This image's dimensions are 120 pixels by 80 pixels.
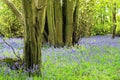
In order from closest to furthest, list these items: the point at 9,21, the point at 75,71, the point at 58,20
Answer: the point at 75,71
the point at 58,20
the point at 9,21

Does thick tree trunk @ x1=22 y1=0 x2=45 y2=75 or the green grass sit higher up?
thick tree trunk @ x1=22 y1=0 x2=45 y2=75

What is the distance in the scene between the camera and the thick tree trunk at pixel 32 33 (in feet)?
18.0

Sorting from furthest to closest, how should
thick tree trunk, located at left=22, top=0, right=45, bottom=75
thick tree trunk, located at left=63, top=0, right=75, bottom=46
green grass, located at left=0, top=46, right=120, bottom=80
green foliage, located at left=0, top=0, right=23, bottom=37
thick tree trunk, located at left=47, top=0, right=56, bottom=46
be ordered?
1. green foliage, located at left=0, top=0, right=23, bottom=37
2. thick tree trunk, located at left=63, top=0, right=75, bottom=46
3. thick tree trunk, located at left=47, top=0, right=56, bottom=46
4. thick tree trunk, located at left=22, top=0, right=45, bottom=75
5. green grass, located at left=0, top=46, right=120, bottom=80

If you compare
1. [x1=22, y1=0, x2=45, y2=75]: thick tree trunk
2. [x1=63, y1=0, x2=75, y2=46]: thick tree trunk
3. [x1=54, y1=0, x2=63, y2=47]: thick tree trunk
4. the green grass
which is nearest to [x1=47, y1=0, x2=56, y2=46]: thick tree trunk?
[x1=54, y1=0, x2=63, y2=47]: thick tree trunk

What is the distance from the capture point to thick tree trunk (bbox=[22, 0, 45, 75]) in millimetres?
5496

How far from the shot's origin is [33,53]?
5.65 m

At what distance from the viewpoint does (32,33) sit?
5.55m

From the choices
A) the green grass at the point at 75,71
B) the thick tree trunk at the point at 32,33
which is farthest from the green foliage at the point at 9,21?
the thick tree trunk at the point at 32,33

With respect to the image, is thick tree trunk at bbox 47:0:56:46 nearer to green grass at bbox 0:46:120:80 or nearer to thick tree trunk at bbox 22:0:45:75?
green grass at bbox 0:46:120:80

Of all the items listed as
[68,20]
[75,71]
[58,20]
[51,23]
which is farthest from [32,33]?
[68,20]

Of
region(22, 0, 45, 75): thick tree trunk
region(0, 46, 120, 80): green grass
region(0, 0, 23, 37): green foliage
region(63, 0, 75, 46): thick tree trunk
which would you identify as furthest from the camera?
region(0, 0, 23, 37): green foliage

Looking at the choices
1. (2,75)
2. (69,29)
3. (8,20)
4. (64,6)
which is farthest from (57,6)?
(8,20)

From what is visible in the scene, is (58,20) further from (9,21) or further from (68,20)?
(9,21)

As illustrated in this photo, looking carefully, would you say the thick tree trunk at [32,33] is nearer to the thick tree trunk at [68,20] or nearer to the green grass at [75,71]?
the green grass at [75,71]
